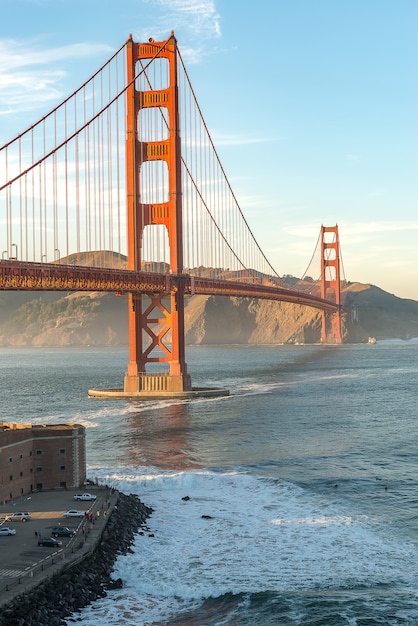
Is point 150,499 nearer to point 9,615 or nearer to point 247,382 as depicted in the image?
point 9,615

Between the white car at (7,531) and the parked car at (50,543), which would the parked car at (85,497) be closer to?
the white car at (7,531)

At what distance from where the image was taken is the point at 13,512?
1452 inches

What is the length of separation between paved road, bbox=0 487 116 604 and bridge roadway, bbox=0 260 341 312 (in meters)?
24.2

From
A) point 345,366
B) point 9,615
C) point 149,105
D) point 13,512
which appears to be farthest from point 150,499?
point 345,366

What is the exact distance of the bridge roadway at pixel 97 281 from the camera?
61.8 m

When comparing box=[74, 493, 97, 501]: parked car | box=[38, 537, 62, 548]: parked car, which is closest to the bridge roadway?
box=[74, 493, 97, 501]: parked car

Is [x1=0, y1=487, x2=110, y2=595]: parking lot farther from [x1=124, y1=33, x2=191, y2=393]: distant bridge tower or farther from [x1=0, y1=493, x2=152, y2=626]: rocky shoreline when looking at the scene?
[x1=124, y1=33, x2=191, y2=393]: distant bridge tower

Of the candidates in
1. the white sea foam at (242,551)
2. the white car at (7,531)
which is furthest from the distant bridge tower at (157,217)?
the white car at (7,531)

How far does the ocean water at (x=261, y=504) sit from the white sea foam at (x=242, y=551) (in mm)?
77

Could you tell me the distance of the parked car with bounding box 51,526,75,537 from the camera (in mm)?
33312

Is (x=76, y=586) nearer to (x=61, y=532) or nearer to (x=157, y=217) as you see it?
(x=61, y=532)

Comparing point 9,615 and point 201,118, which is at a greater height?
point 201,118

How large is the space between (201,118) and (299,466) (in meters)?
66.3

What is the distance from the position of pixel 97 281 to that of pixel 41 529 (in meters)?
41.0
